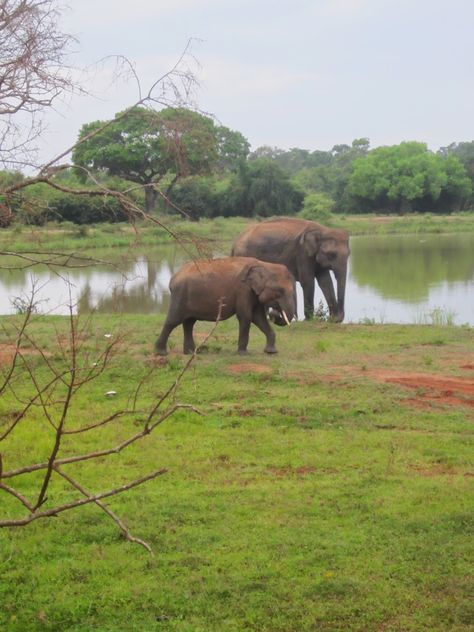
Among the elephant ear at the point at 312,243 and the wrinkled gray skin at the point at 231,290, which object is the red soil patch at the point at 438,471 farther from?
the elephant ear at the point at 312,243

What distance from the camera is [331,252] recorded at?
678 inches

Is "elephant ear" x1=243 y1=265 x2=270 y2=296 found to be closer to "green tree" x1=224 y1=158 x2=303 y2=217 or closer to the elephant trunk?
the elephant trunk

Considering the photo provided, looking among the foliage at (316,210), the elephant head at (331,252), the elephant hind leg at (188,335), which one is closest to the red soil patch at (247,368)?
the elephant hind leg at (188,335)

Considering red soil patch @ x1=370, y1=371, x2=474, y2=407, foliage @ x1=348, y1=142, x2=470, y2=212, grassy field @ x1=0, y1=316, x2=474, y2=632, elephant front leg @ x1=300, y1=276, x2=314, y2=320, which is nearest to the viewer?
grassy field @ x1=0, y1=316, x2=474, y2=632

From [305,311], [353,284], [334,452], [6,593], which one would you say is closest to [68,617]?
[6,593]

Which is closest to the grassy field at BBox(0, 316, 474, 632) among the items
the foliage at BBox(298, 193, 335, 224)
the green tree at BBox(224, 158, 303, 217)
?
the foliage at BBox(298, 193, 335, 224)

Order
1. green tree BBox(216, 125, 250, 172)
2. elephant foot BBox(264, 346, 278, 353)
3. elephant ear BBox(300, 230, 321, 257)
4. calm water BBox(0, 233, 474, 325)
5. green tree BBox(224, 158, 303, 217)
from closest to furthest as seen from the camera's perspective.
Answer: elephant foot BBox(264, 346, 278, 353) → elephant ear BBox(300, 230, 321, 257) → calm water BBox(0, 233, 474, 325) → green tree BBox(224, 158, 303, 217) → green tree BBox(216, 125, 250, 172)

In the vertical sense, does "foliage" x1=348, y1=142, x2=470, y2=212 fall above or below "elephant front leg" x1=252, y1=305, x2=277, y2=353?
above

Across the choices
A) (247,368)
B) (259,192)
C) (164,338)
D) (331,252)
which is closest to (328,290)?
(331,252)

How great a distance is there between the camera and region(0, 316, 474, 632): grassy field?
16.1 feet

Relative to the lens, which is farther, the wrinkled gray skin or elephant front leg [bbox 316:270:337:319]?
elephant front leg [bbox 316:270:337:319]

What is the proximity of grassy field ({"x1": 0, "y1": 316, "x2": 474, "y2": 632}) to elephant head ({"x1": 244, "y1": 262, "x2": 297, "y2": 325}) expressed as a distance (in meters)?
1.82

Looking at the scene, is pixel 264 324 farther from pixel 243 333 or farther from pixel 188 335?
pixel 188 335

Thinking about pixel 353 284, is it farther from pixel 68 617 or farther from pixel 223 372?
pixel 68 617
